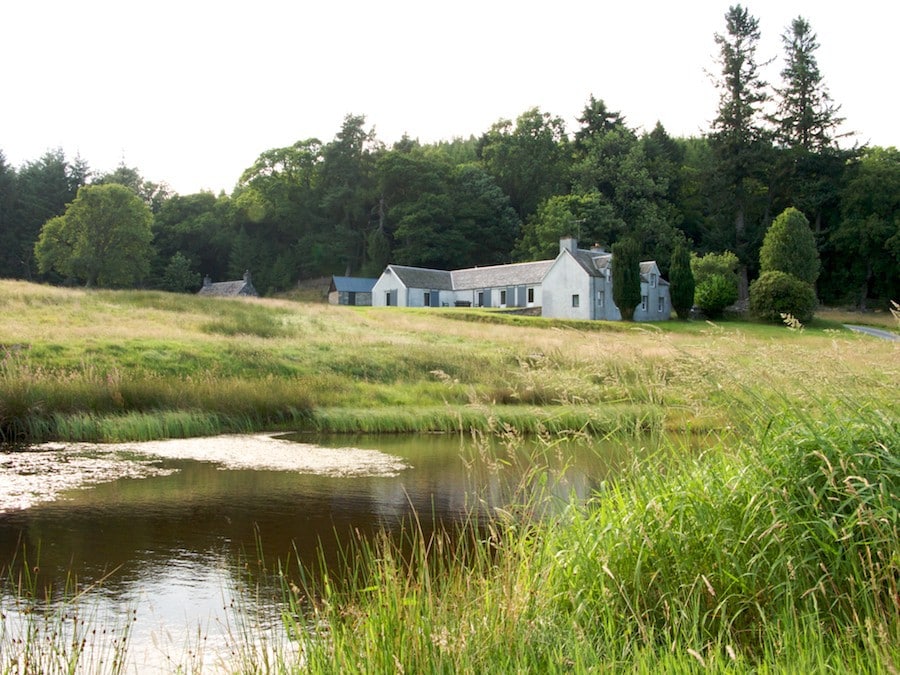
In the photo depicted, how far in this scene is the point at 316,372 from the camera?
2197 cm

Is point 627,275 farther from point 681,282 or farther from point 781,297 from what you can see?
point 781,297

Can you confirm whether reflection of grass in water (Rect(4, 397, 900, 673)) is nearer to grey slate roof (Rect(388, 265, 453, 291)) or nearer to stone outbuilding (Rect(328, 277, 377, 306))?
grey slate roof (Rect(388, 265, 453, 291))

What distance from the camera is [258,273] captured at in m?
81.6

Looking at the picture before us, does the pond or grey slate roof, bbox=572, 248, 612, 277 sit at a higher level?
grey slate roof, bbox=572, 248, 612, 277

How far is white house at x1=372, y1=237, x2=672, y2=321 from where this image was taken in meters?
53.4

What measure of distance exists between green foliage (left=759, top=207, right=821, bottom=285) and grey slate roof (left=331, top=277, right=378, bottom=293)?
35301 mm

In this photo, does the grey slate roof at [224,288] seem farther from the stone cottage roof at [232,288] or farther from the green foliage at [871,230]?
the green foliage at [871,230]

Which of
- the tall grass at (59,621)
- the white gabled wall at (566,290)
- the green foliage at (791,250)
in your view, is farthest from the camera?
the white gabled wall at (566,290)

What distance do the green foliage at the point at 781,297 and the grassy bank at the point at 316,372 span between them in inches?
917

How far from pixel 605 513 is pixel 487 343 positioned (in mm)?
24527

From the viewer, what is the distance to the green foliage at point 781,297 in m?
47.9

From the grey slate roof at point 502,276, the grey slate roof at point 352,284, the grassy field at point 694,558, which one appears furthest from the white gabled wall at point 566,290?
the grassy field at point 694,558

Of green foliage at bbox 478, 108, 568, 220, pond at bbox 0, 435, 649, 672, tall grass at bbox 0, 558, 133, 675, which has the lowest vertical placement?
pond at bbox 0, 435, 649, 672

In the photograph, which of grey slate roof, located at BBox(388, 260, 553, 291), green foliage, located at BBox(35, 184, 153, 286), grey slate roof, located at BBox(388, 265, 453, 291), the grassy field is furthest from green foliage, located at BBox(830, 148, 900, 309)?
the grassy field
